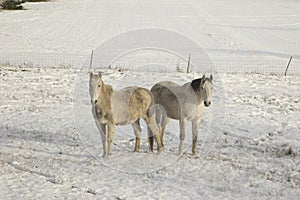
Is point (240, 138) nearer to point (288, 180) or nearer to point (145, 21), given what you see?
point (288, 180)

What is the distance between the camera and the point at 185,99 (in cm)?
895

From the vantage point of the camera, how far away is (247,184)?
317 inches

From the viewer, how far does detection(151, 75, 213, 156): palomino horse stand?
336 inches

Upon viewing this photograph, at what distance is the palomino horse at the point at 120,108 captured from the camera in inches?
334

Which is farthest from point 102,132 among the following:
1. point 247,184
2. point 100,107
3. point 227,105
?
point 227,105

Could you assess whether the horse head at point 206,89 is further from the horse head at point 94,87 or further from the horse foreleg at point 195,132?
the horse head at point 94,87

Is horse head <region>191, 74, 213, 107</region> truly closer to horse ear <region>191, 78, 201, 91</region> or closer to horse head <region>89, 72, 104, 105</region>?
horse ear <region>191, 78, 201, 91</region>

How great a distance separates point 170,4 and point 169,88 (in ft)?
A: 207

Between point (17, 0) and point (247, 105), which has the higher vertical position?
point (17, 0)

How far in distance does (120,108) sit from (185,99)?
1.52m

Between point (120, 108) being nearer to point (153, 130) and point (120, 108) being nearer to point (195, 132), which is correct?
point (153, 130)

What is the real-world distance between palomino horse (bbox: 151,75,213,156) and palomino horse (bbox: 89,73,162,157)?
1.11 feet

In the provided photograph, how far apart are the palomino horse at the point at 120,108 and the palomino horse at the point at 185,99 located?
337mm

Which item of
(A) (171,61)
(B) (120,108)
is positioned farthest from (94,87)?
(A) (171,61)
